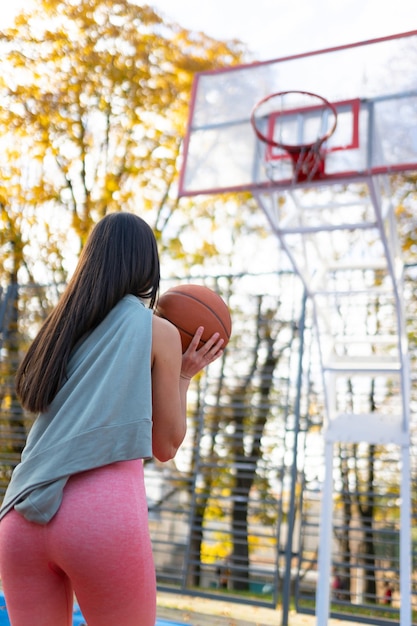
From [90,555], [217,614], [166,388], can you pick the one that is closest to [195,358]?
[166,388]

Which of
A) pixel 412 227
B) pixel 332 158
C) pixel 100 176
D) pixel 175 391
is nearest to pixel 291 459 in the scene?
pixel 332 158

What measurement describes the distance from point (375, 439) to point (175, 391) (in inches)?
138

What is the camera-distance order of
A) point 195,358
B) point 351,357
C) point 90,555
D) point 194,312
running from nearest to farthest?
1. point 90,555
2. point 195,358
3. point 194,312
4. point 351,357

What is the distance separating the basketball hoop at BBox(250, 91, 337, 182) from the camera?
16.1ft

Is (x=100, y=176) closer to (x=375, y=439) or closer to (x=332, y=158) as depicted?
(x=332, y=158)

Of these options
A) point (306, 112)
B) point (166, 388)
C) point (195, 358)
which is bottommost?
point (166, 388)

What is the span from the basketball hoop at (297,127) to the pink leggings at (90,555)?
3.68 metres

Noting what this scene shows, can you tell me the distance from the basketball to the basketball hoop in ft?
8.31

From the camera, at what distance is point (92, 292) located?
1713mm

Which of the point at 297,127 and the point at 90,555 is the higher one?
the point at 297,127

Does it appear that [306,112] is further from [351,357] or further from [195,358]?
[195,358]

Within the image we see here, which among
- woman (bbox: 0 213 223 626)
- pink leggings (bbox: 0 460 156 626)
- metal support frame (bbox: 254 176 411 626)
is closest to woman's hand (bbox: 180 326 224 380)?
woman (bbox: 0 213 223 626)

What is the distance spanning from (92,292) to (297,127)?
13.0ft

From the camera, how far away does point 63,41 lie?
421 inches
